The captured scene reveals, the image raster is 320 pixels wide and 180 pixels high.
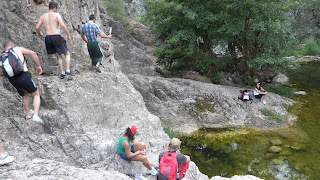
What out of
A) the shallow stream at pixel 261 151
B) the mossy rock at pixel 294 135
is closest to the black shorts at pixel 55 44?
the shallow stream at pixel 261 151

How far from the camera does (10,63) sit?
3920mm

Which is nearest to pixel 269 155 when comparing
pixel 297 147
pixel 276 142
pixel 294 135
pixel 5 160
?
pixel 276 142

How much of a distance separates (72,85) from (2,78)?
57.5 inches

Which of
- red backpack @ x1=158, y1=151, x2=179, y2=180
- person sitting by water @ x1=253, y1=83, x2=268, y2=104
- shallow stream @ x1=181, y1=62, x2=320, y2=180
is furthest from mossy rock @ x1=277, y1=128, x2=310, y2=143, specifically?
red backpack @ x1=158, y1=151, x2=179, y2=180

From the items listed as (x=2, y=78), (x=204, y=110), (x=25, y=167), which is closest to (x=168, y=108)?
(x=204, y=110)

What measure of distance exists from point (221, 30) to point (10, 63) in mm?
10197

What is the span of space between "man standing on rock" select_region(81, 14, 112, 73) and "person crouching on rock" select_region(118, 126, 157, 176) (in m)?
2.98

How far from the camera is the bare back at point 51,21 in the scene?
5.14 meters

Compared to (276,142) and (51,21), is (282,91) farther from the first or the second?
(51,21)

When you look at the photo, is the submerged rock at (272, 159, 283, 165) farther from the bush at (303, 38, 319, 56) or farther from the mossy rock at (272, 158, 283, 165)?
the bush at (303, 38, 319, 56)

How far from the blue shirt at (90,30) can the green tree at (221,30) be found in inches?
260

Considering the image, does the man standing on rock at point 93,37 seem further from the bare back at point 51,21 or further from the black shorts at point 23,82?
the black shorts at point 23,82

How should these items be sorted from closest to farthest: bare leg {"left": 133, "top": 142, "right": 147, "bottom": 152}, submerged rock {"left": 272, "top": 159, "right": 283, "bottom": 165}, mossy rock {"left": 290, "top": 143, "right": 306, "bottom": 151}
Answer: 1. bare leg {"left": 133, "top": 142, "right": 147, "bottom": 152}
2. submerged rock {"left": 272, "top": 159, "right": 283, "bottom": 165}
3. mossy rock {"left": 290, "top": 143, "right": 306, "bottom": 151}

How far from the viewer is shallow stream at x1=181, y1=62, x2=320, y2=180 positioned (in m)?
7.27
